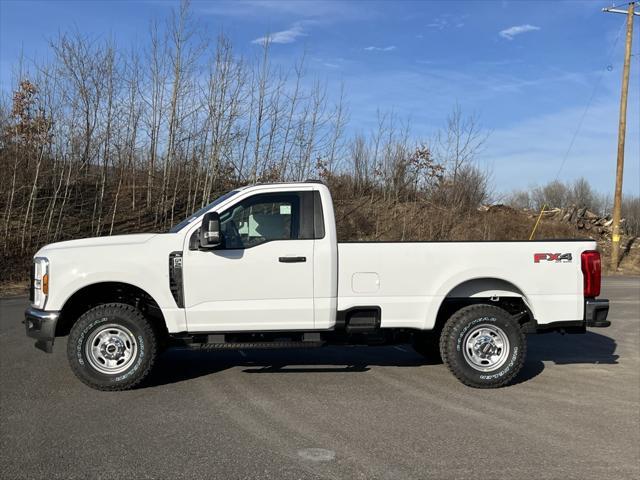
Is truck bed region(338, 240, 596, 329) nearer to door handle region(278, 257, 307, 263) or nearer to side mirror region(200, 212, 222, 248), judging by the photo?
door handle region(278, 257, 307, 263)

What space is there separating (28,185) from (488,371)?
19.5 metres

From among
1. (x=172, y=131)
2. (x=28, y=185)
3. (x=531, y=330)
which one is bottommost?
(x=531, y=330)

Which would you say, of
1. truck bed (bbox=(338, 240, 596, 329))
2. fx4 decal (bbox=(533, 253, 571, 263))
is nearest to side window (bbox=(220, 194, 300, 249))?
truck bed (bbox=(338, 240, 596, 329))

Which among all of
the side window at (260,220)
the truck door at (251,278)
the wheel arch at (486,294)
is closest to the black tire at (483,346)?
the wheel arch at (486,294)

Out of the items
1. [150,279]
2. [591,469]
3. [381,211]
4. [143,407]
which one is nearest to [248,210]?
[150,279]

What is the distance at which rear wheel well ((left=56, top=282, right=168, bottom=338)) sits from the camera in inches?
238

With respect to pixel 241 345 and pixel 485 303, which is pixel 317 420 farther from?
pixel 485 303

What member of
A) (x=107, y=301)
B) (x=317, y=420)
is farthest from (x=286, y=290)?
(x=107, y=301)

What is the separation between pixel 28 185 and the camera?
20.7 m

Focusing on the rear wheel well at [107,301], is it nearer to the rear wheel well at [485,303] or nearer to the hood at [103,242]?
the hood at [103,242]

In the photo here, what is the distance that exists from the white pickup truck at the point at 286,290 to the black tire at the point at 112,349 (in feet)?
0.04

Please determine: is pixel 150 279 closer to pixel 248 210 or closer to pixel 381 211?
pixel 248 210

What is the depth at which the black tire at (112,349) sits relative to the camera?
19.2 ft

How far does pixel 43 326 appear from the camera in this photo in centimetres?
583
